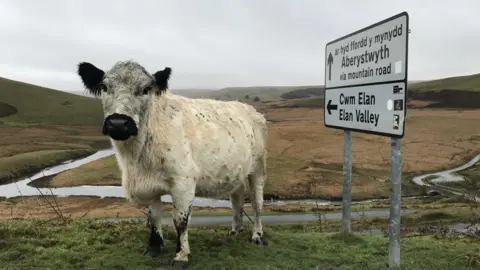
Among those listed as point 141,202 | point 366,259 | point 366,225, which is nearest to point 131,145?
point 141,202

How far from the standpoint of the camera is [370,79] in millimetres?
7891

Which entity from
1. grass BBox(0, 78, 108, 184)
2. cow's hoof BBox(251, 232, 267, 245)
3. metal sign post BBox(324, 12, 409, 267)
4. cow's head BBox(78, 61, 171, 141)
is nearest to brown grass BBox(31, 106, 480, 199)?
grass BBox(0, 78, 108, 184)

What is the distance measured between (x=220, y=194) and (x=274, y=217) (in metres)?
22.9

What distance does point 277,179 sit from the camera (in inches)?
2026

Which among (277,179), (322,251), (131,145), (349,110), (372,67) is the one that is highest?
(372,67)

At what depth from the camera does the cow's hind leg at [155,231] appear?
8383 mm

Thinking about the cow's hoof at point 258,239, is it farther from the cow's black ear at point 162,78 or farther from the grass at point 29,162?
the grass at point 29,162

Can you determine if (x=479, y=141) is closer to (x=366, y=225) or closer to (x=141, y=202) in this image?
(x=366, y=225)

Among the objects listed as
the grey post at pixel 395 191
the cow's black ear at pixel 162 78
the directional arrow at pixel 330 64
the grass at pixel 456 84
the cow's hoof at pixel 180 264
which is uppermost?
the grass at pixel 456 84

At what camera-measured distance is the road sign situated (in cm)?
692

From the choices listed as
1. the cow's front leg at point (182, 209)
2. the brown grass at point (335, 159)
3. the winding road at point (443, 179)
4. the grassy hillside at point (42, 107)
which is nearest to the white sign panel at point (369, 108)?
the cow's front leg at point (182, 209)

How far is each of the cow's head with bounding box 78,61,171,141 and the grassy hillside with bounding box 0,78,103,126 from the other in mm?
123751

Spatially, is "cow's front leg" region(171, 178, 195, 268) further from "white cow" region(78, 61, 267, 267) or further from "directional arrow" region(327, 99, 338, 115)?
"directional arrow" region(327, 99, 338, 115)

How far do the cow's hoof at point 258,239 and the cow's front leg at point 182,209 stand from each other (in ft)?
7.14
